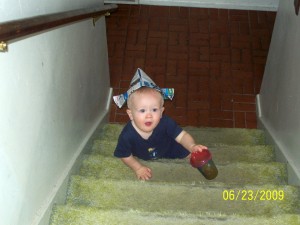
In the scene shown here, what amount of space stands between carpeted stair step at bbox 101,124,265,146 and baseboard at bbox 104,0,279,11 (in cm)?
235

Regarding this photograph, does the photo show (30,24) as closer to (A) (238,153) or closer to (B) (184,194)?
(B) (184,194)

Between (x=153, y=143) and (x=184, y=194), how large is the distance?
0.45 metres

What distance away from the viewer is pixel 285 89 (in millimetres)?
2771

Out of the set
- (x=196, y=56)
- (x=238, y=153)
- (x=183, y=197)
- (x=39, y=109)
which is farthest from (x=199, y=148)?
(x=196, y=56)

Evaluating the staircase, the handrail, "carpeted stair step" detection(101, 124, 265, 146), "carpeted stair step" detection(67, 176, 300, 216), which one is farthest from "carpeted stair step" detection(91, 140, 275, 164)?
the handrail

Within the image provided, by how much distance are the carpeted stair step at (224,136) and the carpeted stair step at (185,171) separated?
837mm

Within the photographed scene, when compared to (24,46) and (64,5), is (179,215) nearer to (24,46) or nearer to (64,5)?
(24,46)

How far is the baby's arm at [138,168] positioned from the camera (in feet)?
7.63

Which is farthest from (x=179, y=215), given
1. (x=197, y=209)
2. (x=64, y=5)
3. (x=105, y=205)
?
(x=64, y=5)

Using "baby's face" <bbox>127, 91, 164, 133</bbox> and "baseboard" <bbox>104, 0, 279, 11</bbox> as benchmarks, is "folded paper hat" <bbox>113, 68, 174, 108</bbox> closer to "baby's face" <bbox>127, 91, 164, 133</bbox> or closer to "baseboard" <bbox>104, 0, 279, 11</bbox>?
"baby's face" <bbox>127, 91, 164, 133</bbox>

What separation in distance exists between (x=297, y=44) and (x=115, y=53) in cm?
251

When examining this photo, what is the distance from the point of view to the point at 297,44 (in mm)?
2520

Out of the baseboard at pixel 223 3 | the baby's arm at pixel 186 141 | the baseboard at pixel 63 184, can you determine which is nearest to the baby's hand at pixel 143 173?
the baby's arm at pixel 186 141

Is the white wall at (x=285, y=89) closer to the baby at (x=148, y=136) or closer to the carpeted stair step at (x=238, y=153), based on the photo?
the carpeted stair step at (x=238, y=153)
